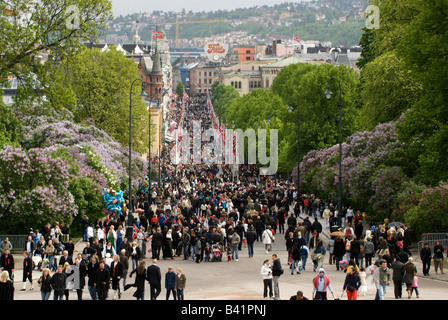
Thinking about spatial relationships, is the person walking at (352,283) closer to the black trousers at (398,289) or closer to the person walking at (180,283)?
the black trousers at (398,289)

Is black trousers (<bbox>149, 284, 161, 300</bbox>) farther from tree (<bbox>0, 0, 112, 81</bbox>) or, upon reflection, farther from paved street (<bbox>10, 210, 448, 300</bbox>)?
tree (<bbox>0, 0, 112, 81</bbox>)

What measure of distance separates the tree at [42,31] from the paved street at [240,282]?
9505mm

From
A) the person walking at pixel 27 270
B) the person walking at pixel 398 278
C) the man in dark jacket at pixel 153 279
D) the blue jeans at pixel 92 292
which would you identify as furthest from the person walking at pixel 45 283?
the person walking at pixel 398 278

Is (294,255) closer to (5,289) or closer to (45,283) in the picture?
(45,283)

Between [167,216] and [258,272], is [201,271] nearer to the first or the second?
[258,272]

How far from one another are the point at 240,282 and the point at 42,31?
48.9 ft

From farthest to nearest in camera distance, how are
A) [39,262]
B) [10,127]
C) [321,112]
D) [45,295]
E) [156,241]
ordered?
[321,112]
[10,127]
[156,241]
[39,262]
[45,295]

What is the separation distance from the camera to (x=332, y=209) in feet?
151

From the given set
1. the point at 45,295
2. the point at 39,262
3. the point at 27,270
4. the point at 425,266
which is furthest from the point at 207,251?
the point at 45,295

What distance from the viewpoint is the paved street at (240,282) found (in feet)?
80.4

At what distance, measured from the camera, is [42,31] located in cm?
3512

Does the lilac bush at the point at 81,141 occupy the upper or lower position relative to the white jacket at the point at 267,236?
upper

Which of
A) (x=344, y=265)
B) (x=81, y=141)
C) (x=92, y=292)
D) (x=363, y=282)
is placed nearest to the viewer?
(x=92, y=292)
